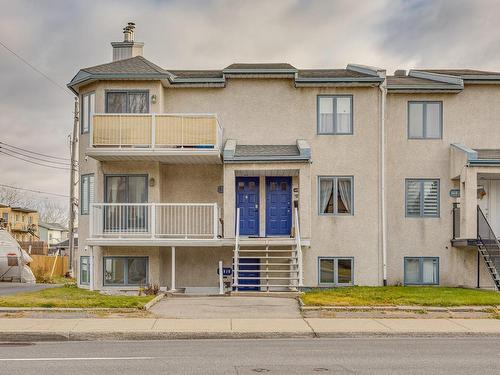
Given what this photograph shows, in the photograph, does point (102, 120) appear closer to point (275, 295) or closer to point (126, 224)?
point (126, 224)

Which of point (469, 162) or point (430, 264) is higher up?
point (469, 162)

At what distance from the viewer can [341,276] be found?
23672mm

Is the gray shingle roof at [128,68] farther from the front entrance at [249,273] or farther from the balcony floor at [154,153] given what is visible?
the front entrance at [249,273]

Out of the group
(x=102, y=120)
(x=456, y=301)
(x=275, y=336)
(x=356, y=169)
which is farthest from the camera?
(x=356, y=169)

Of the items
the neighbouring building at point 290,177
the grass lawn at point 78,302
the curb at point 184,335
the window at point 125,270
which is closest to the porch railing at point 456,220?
the neighbouring building at point 290,177

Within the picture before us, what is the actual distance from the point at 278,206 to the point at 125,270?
5.66 metres

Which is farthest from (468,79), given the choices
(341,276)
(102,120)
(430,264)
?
(102,120)

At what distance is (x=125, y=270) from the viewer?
77.0 ft

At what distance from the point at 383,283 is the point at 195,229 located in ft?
22.0

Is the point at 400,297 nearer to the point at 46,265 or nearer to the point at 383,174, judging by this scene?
the point at 383,174

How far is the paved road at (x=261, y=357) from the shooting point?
10.1 m

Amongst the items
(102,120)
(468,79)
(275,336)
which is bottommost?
(275,336)

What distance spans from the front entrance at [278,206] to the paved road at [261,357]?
10.1 meters

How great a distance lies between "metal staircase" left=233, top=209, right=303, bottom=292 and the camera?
21531 mm
